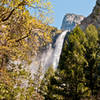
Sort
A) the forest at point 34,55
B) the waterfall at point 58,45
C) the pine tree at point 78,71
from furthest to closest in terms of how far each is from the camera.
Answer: the waterfall at point 58,45 < the pine tree at point 78,71 < the forest at point 34,55

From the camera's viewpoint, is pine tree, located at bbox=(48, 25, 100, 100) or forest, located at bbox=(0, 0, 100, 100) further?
pine tree, located at bbox=(48, 25, 100, 100)

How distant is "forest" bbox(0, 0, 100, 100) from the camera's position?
6230mm

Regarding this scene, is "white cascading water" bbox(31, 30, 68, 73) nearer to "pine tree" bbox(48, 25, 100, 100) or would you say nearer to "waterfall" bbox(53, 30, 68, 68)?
"waterfall" bbox(53, 30, 68, 68)

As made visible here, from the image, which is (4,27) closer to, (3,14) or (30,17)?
(3,14)

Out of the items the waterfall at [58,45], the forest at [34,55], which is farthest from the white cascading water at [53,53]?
the forest at [34,55]

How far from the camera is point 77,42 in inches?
725

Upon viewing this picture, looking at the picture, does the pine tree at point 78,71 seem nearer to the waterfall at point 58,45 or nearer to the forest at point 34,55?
the forest at point 34,55

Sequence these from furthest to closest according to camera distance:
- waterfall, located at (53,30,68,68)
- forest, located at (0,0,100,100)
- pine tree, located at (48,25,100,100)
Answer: waterfall, located at (53,30,68,68) < pine tree, located at (48,25,100,100) < forest, located at (0,0,100,100)

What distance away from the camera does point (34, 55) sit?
727 centimetres

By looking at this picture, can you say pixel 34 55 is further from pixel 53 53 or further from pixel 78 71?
pixel 53 53

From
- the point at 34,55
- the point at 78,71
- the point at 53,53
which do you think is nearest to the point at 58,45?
the point at 53,53

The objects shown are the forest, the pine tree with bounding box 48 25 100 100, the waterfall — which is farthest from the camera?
the waterfall

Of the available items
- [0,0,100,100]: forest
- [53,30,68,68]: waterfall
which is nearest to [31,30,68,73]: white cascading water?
[53,30,68,68]: waterfall

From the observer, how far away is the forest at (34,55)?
6.23 metres
